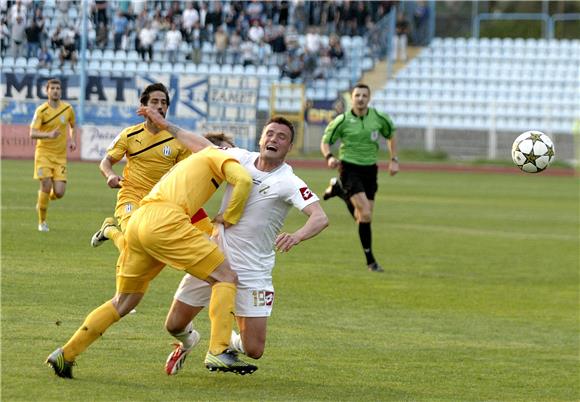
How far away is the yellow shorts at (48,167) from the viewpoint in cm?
1761

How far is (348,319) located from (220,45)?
3128 centimetres

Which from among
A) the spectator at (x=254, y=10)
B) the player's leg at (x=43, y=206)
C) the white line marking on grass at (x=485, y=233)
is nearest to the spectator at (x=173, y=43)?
the spectator at (x=254, y=10)

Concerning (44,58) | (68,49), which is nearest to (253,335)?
(68,49)

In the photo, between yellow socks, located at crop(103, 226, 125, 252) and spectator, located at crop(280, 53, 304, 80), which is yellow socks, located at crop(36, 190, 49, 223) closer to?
yellow socks, located at crop(103, 226, 125, 252)

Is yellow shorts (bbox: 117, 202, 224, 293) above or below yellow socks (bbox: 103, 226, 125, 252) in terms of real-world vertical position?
above

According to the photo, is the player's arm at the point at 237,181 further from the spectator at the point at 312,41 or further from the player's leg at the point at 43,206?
the spectator at the point at 312,41

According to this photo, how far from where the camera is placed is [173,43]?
Result: 4144 cm

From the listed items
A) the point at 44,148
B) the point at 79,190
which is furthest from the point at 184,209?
the point at 79,190

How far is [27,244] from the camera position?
596 inches

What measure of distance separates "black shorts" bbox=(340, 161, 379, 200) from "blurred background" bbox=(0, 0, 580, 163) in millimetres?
19002

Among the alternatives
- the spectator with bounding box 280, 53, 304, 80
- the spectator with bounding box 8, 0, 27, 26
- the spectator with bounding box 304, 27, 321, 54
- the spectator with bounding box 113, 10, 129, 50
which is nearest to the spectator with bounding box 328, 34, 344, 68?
the spectator with bounding box 304, 27, 321, 54

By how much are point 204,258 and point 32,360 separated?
166 cm

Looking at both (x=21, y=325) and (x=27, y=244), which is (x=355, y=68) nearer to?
(x=27, y=244)

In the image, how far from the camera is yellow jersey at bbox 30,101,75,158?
17.7 m
